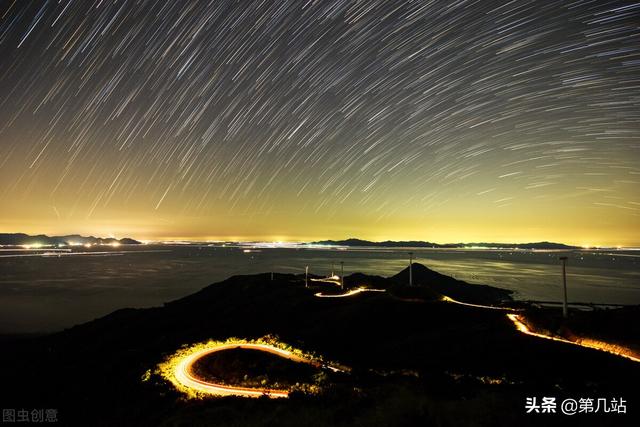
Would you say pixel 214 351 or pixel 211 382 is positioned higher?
pixel 214 351

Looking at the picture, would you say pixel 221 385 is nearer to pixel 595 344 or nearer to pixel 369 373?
pixel 369 373

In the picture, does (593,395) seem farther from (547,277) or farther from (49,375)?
(547,277)

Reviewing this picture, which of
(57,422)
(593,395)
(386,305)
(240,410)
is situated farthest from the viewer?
(386,305)

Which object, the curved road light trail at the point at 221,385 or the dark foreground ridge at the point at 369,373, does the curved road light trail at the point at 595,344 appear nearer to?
the dark foreground ridge at the point at 369,373

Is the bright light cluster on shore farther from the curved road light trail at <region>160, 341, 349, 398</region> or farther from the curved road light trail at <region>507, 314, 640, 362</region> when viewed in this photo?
the curved road light trail at <region>507, 314, 640, 362</region>

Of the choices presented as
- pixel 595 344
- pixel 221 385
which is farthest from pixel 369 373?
pixel 595 344

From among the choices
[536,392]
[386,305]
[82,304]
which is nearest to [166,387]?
[536,392]
